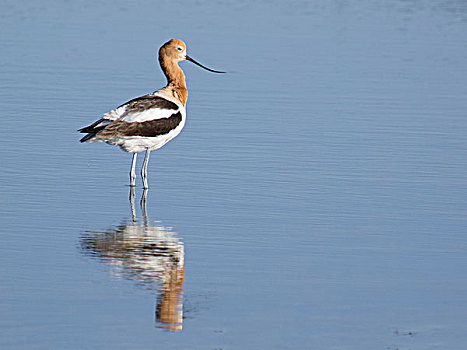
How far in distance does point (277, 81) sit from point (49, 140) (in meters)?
5.70

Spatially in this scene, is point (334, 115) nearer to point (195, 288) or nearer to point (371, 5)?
point (195, 288)

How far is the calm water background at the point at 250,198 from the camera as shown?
22.2ft

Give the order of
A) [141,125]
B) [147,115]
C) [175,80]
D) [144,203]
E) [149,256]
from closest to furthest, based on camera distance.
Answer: [149,256] < [144,203] < [141,125] < [147,115] < [175,80]

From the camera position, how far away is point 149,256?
803 centimetres

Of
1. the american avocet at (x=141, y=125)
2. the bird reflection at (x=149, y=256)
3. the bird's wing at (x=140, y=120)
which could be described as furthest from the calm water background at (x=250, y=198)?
the bird's wing at (x=140, y=120)

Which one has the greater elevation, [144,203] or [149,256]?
[144,203]

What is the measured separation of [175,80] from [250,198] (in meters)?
2.56

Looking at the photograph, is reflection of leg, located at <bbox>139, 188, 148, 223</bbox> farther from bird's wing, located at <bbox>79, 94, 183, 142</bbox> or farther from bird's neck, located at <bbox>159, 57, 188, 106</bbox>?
bird's neck, located at <bbox>159, 57, 188, 106</bbox>

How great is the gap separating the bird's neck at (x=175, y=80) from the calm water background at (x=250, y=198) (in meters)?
0.69

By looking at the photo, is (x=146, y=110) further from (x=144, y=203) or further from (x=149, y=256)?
(x=149, y=256)

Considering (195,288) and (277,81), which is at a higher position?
(277,81)

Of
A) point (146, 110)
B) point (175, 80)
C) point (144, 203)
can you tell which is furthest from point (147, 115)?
point (144, 203)

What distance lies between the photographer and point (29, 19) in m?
24.2

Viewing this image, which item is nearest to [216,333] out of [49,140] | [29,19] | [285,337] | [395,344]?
[285,337]
